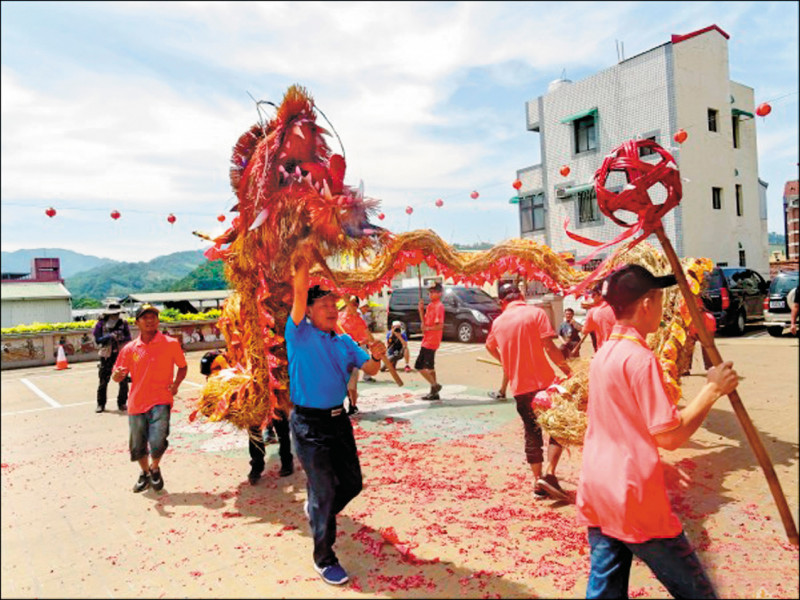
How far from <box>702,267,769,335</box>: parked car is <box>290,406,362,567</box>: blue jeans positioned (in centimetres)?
1302

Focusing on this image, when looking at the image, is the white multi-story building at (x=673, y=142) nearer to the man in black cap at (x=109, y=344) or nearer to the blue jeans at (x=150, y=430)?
the man in black cap at (x=109, y=344)

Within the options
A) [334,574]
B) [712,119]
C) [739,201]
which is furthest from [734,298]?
[334,574]

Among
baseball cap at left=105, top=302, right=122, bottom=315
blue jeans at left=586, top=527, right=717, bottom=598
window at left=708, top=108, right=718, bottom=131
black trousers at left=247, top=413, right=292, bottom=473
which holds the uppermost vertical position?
window at left=708, top=108, right=718, bottom=131

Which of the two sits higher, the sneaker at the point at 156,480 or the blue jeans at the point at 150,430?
the blue jeans at the point at 150,430

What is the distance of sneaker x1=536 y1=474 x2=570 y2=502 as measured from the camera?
14.6 feet

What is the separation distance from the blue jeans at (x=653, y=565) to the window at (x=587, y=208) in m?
22.8

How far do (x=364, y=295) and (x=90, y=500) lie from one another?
5.98 meters

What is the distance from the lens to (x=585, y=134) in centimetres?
2411

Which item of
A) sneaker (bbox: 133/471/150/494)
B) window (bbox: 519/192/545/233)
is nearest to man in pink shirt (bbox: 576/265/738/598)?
sneaker (bbox: 133/471/150/494)

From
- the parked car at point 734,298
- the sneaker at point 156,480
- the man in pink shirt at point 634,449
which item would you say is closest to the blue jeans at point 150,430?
the sneaker at point 156,480

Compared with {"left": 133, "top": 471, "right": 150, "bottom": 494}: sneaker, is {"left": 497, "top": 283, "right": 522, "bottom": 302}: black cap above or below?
above

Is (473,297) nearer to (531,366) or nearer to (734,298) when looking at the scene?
(734,298)

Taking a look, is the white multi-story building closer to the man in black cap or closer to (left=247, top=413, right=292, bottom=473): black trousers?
the man in black cap

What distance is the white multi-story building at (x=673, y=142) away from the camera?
2052 cm
